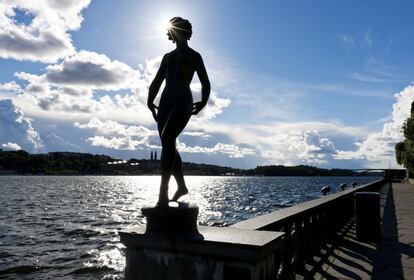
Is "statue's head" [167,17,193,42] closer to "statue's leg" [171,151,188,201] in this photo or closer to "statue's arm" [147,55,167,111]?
"statue's arm" [147,55,167,111]

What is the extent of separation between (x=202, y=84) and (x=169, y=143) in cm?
84

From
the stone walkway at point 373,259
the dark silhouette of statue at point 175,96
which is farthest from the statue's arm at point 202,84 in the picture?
the stone walkway at point 373,259

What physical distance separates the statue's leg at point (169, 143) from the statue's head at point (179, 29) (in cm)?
93

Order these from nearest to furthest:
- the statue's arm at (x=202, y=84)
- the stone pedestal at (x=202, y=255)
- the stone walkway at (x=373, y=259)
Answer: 1. the stone pedestal at (x=202, y=255)
2. the statue's arm at (x=202, y=84)
3. the stone walkway at (x=373, y=259)

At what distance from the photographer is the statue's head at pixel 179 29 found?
4898 millimetres

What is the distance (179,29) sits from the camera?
4.90 m

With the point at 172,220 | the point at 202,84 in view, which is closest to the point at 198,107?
the point at 202,84

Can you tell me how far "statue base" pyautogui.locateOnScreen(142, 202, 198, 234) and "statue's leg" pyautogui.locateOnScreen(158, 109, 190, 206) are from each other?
150mm

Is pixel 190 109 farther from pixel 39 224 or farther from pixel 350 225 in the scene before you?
pixel 39 224

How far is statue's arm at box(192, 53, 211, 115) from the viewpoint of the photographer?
4.87 meters

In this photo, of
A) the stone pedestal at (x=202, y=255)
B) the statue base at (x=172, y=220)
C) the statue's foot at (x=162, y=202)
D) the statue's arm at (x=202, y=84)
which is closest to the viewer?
the stone pedestal at (x=202, y=255)

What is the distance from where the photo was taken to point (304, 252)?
6.84 m

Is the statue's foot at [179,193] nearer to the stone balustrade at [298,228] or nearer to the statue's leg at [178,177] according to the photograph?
the statue's leg at [178,177]

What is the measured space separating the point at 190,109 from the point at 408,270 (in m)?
4.69
